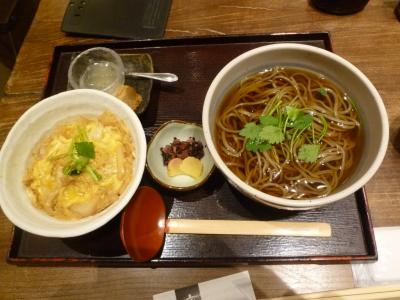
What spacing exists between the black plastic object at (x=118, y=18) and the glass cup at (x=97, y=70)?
0.57 ft

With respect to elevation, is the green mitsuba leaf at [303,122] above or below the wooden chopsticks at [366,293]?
above

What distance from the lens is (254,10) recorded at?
5.95ft

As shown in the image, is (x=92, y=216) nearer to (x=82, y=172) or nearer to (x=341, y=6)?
(x=82, y=172)

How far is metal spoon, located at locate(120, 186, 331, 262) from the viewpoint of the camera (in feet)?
→ 4.09

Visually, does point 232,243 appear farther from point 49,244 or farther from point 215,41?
point 215,41

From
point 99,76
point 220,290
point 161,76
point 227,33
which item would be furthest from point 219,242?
point 227,33

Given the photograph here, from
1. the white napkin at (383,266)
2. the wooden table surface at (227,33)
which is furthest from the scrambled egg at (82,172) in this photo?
the white napkin at (383,266)

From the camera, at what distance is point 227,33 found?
1.77 metres

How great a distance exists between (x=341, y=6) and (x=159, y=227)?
137 centimetres

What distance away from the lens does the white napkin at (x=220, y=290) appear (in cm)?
121

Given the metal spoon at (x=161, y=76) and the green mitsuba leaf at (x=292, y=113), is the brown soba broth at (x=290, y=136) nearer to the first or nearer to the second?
the green mitsuba leaf at (x=292, y=113)

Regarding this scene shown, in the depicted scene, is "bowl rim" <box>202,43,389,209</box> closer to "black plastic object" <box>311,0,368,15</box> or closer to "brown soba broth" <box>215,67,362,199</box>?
"brown soba broth" <box>215,67,362,199</box>

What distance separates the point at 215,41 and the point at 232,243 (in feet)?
3.08

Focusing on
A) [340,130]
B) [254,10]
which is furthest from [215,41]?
[340,130]
